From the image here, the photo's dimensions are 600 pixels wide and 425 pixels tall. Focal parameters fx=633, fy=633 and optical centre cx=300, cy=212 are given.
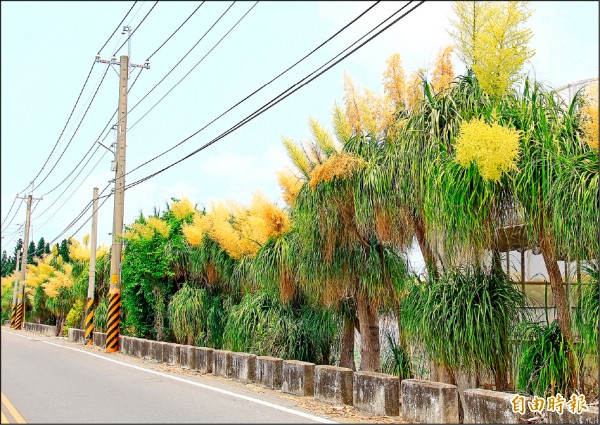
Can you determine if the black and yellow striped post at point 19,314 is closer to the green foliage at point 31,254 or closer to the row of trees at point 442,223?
the green foliage at point 31,254

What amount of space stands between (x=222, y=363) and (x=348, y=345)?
9.16 ft

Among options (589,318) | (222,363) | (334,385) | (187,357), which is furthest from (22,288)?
(589,318)

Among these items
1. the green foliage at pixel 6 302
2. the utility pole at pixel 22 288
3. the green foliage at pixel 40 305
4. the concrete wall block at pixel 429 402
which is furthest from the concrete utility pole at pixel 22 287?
the concrete wall block at pixel 429 402

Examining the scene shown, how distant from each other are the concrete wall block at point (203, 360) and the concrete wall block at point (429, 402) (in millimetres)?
6683

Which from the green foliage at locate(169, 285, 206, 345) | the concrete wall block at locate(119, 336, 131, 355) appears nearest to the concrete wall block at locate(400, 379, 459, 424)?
the green foliage at locate(169, 285, 206, 345)

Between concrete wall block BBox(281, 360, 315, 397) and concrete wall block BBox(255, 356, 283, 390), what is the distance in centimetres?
40

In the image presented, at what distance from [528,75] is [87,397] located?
27.9 feet

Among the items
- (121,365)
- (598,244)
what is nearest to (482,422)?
(598,244)

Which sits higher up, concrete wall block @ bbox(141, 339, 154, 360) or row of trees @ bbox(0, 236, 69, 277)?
row of trees @ bbox(0, 236, 69, 277)

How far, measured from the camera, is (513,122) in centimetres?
859

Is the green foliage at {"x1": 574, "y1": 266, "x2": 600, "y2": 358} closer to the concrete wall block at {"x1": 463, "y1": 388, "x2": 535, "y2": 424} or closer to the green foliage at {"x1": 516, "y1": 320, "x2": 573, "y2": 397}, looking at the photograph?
the green foliage at {"x1": 516, "y1": 320, "x2": 573, "y2": 397}

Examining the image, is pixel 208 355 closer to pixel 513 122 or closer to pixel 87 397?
pixel 87 397

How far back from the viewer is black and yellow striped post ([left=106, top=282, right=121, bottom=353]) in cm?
2105

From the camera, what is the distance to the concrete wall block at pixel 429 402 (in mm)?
7828
